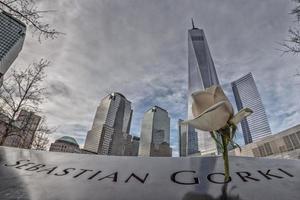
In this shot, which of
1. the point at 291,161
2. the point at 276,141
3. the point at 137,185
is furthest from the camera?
the point at 276,141

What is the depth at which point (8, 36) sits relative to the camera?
6828mm

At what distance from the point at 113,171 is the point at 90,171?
142 millimetres

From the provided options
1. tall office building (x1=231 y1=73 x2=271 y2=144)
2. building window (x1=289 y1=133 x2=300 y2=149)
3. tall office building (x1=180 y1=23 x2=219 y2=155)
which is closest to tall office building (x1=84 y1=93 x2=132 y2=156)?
tall office building (x1=180 y1=23 x2=219 y2=155)

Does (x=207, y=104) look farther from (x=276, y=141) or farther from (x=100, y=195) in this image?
(x=276, y=141)

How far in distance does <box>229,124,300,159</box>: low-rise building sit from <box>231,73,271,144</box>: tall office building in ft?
195

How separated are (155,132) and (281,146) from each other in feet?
234

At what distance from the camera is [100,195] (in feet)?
2.51

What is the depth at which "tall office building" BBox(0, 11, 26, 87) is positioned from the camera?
3.36 m

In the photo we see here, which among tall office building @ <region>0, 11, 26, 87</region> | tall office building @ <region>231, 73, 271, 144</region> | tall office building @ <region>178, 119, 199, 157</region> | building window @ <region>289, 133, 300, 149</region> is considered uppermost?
tall office building @ <region>231, 73, 271, 144</region>

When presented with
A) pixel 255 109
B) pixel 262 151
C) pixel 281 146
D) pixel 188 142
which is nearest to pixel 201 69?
pixel 262 151

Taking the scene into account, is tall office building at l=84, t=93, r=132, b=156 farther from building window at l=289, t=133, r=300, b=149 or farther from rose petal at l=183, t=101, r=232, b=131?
rose petal at l=183, t=101, r=232, b=131

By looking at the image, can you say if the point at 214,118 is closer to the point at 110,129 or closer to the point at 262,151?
the point at 262,151

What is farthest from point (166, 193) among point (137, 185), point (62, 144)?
point (62, 144)

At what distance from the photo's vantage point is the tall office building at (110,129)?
104 meters
